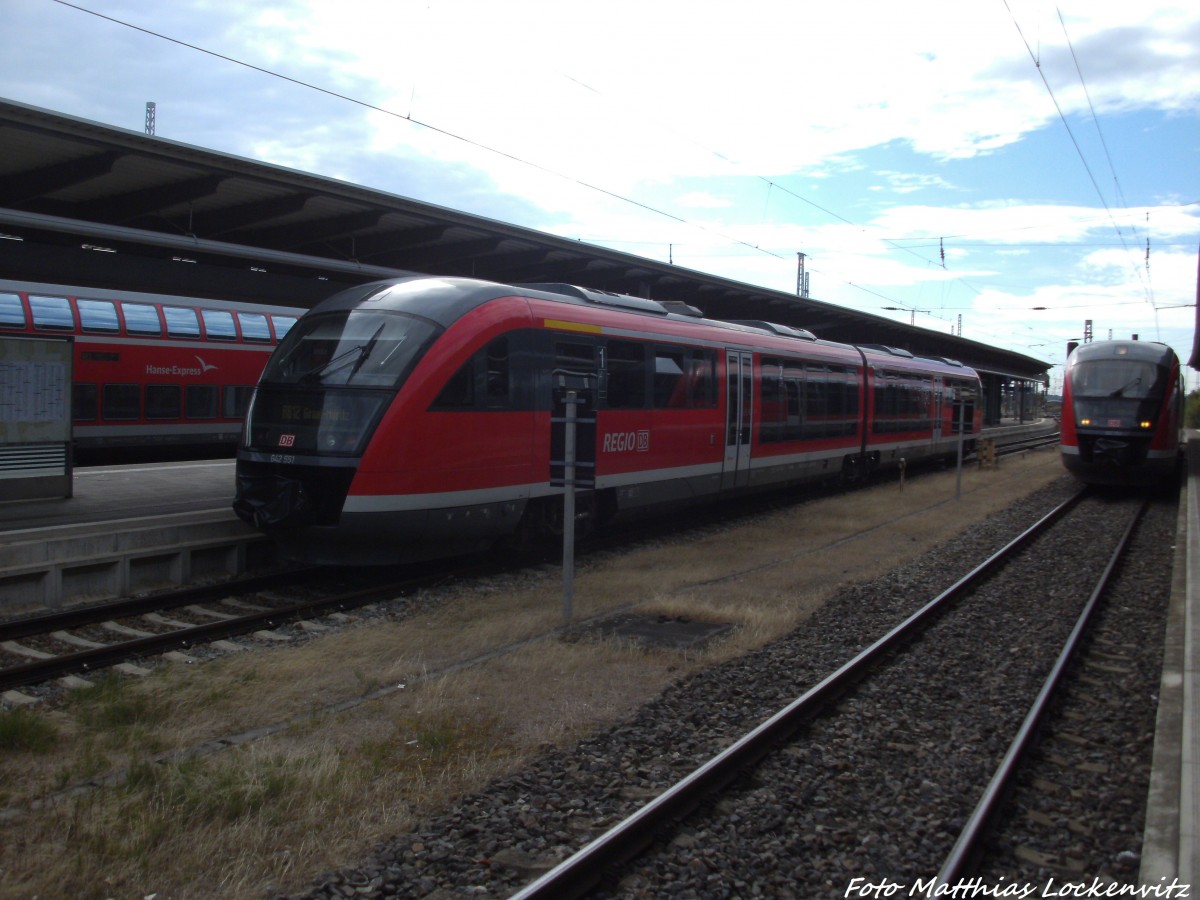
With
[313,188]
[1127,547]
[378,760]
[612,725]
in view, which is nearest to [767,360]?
[1127,547]

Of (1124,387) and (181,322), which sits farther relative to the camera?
(181,322)

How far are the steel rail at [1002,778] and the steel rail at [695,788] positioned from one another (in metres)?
1.19

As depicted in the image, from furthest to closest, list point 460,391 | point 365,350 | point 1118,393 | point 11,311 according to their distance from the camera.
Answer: point 1118,393 → point 11,311 → point 460,391 → point 365,350

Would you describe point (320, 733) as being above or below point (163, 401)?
below

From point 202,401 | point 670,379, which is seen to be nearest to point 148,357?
point 202,401

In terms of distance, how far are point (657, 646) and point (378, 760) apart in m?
3.05

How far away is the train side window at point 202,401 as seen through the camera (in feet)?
66.7

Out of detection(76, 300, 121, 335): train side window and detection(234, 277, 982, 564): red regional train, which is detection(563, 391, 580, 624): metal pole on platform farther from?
detection(76, 300, 121, 335): train side window

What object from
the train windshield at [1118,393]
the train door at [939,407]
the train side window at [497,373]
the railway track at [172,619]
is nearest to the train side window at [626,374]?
the train side window at [497,373]

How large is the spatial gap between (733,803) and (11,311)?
58.2 ft

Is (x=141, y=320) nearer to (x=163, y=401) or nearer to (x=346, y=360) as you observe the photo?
(x=163, y=401)

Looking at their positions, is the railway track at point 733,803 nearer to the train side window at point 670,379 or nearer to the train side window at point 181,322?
the train side window at point 670,379

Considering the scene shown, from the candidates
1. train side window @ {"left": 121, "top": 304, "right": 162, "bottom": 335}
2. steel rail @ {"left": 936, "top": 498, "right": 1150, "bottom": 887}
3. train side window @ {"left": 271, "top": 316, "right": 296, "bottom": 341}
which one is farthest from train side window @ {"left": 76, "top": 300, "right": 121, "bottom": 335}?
steel rail @ {"left": 936, "top": 498, "right": 1150, "bottom": 887}

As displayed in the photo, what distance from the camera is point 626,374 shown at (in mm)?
11750
